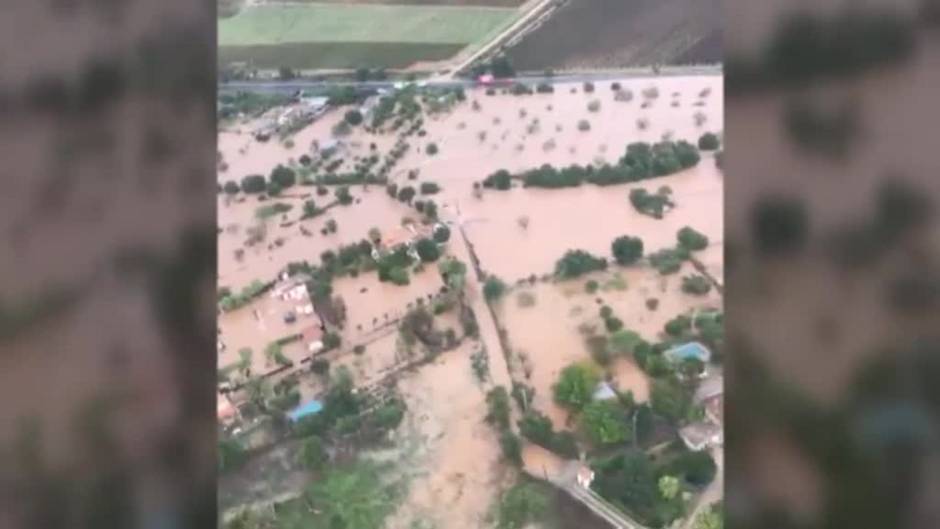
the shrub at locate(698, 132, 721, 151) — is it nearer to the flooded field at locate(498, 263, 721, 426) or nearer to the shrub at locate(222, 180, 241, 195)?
the flooded field at locate(498, 263, 721, 426)

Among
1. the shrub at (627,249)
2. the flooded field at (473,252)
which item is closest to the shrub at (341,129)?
the flooded field at (473,252)

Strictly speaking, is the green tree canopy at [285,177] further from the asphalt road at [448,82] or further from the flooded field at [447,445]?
the flooded field at [447,445]

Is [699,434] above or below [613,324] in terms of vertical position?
below

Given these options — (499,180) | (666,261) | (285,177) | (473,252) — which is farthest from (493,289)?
(285,177)

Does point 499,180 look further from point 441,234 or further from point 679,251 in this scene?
point 679,251

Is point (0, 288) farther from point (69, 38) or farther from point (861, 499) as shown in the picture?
point (861, 499)

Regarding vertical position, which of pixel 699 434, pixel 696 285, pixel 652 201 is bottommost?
pixel 699 434
